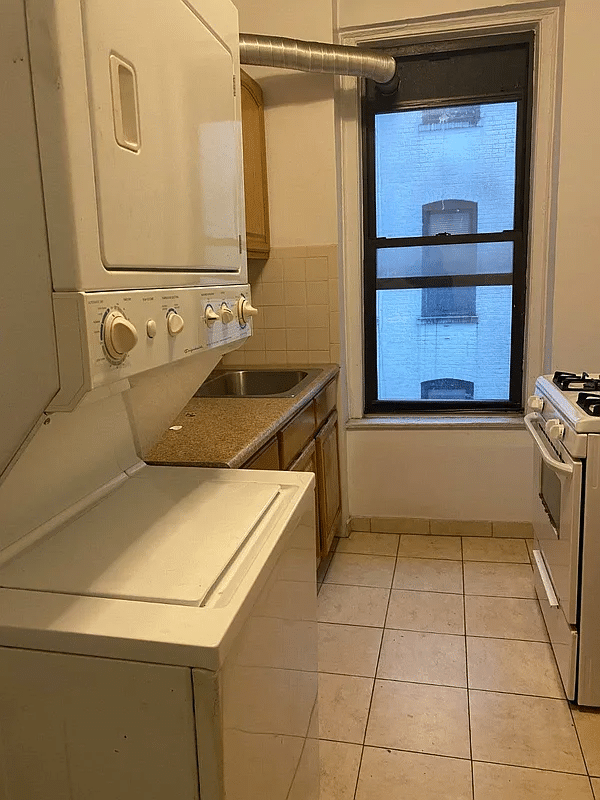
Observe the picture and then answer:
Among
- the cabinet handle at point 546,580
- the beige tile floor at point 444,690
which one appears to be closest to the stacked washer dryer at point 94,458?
the beige tile floor at point 444,690

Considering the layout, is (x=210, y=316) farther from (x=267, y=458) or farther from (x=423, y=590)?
(x=423, y=590)

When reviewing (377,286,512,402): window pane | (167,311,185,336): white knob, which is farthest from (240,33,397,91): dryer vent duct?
(167,311,185,336): white knob

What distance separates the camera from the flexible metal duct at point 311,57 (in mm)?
2660

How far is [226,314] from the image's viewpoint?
1262 millimetres

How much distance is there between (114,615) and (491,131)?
2981 millimetres

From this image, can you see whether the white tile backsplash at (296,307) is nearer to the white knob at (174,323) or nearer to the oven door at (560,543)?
the oven door at (560,543)

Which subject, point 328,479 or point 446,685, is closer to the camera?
point 446,685

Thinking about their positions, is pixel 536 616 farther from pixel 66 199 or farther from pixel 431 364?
pixel 66 199

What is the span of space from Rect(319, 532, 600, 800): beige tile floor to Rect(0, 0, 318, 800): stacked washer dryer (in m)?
0.72

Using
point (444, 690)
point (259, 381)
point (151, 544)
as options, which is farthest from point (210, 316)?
point (259, 381)

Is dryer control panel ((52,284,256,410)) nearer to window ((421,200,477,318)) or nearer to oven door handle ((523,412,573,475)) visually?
→ oven door handle ((523,412,573,475))

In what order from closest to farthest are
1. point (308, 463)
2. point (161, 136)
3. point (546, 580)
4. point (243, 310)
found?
point (161, 136), point (243, 310), point (546, 580), point (308, 463)

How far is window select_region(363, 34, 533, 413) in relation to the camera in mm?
3031

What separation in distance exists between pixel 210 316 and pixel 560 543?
1.46m
